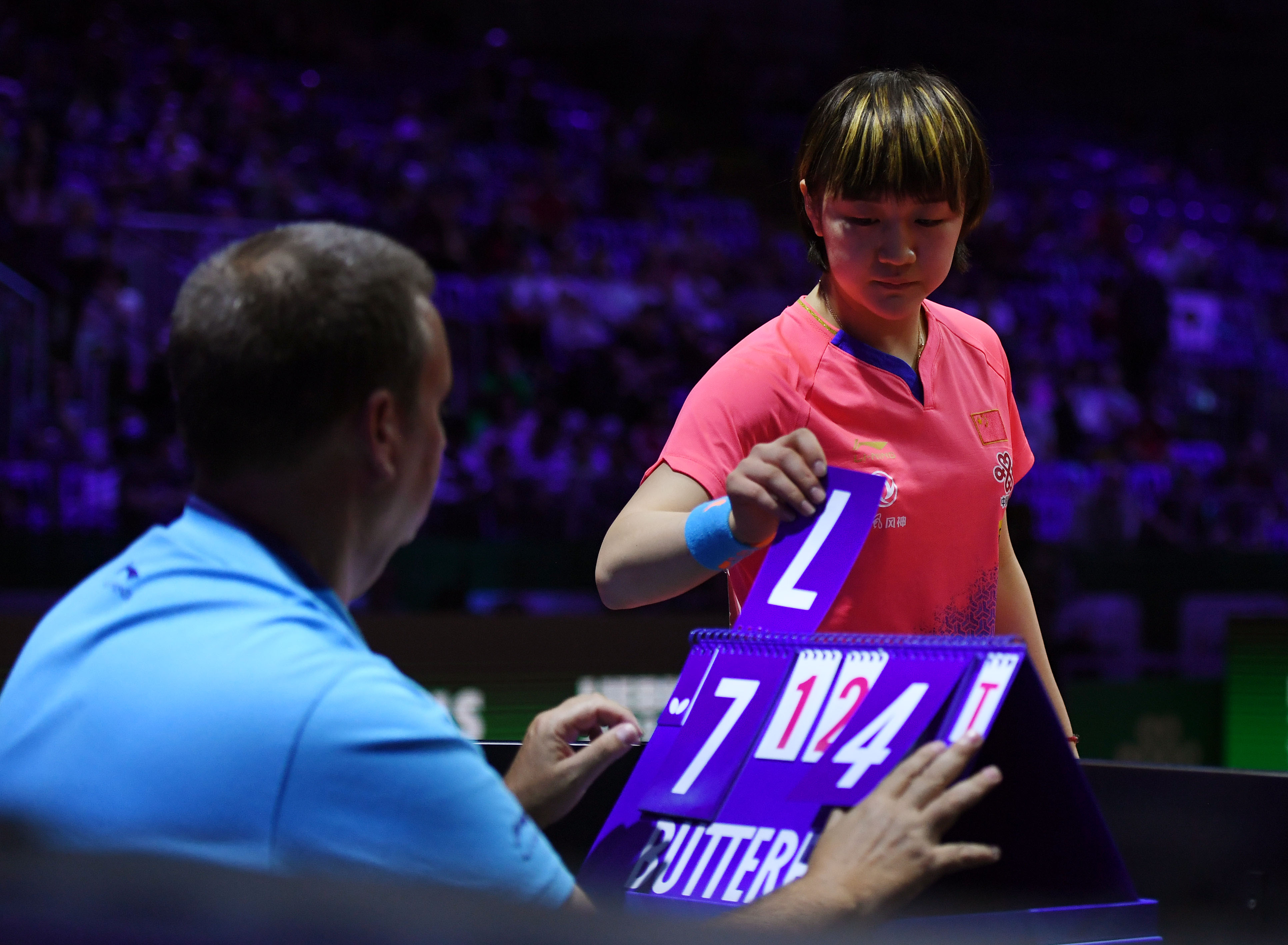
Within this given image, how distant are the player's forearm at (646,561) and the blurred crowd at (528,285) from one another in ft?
15.0

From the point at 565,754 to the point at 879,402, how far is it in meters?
0.56

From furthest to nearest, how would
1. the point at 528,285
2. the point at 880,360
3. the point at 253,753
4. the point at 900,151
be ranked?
the point at 528,285, the point at 880,360, the point at 900,151, the point at 253,753

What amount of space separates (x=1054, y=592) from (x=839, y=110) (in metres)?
5.57

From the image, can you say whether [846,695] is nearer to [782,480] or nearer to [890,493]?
[782,480]

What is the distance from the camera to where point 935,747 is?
109 centimetres

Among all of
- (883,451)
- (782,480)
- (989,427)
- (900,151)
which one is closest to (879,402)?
(883,451)

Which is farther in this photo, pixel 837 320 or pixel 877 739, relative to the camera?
pixel 837 320

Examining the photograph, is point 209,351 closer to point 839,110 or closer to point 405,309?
point 405,309

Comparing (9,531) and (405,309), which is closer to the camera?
(405,309)

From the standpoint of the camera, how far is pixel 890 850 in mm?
1033

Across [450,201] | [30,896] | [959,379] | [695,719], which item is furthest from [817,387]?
[450,201]

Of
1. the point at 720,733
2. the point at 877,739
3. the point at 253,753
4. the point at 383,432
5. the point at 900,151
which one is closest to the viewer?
the point at 253,753

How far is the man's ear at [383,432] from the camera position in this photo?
100 centimetres

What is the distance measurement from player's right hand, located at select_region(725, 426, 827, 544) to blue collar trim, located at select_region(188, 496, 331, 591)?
42 centimetres
